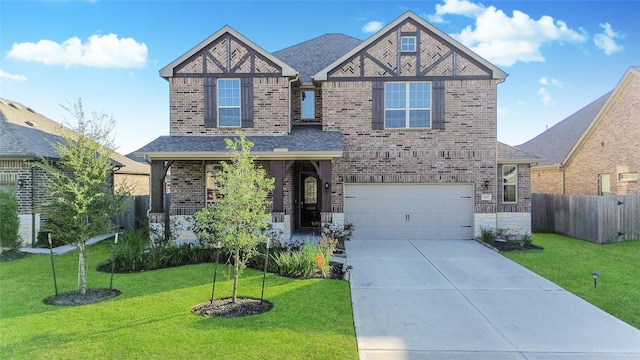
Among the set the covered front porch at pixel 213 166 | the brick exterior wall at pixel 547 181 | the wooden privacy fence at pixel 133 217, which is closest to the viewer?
the covered front porch at pixel 213 166

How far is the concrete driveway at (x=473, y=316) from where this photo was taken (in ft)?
17.7

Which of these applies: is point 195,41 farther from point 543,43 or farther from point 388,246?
point 543,43

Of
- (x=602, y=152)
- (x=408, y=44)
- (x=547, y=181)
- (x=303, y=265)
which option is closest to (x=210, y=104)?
(x=408, y=44)

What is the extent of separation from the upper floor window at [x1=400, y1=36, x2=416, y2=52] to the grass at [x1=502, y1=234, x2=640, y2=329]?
7.85 metres

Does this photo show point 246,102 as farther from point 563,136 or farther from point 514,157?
point 563,136

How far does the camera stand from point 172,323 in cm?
619

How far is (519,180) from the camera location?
1473 cm

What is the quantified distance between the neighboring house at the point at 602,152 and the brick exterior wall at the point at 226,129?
561 inches

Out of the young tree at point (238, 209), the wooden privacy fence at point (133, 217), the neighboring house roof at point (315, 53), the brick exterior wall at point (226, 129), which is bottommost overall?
the wooden privacy fence at point (133, 217)

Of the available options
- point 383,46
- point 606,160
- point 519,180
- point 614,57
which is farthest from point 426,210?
point 614,57

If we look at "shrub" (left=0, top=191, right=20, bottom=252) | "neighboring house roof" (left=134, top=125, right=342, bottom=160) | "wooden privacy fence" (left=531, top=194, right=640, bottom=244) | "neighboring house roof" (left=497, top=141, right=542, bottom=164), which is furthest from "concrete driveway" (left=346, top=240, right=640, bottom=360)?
"shrub" (left=0, top=191, right=20, bottom=252)

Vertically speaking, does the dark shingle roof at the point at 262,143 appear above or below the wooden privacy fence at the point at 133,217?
above

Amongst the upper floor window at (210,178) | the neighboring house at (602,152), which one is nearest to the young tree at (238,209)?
the upper floor window at (210,178)

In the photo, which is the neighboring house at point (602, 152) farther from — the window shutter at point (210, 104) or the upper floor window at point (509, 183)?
the window shutter at point (210, 104)
